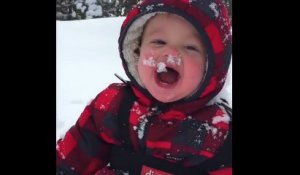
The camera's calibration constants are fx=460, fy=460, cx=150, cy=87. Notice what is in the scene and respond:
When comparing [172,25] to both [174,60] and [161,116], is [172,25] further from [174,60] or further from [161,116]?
[161,116]

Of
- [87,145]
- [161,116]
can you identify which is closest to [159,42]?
[161,116]

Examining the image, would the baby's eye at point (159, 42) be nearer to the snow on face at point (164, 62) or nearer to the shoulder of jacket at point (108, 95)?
the snow on face at point (164, 62)

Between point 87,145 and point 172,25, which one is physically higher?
point 172,25

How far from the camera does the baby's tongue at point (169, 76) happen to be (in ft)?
2.60

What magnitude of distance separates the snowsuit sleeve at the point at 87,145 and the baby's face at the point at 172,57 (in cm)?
13

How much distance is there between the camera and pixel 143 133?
2.87ft

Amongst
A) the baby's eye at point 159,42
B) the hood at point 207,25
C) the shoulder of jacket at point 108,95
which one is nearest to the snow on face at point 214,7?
the hood at point 207,25

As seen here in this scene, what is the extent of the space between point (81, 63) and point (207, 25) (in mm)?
320

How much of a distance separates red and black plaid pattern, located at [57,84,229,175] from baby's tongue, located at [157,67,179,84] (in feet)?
0.23

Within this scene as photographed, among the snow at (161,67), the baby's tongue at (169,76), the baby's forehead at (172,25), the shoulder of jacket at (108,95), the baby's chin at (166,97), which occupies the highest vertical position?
the baby's forehead at (172,25)

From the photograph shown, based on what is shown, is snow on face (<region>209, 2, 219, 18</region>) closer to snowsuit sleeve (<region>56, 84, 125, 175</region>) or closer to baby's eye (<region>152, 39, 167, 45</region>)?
baby's eye (<region>152, 39, 167, 45</region>)
